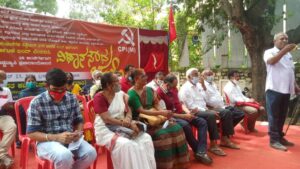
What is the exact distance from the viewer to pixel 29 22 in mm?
5586

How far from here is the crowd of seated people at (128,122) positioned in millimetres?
2875

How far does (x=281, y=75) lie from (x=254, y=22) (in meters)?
4.19

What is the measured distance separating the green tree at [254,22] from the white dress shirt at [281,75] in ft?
10.3

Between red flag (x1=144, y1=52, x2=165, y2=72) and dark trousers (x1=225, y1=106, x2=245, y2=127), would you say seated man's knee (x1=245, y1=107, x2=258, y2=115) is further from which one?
red flag (x1=144, y1=52, x2=165, y2=72)

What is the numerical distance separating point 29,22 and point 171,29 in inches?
Answer: 153

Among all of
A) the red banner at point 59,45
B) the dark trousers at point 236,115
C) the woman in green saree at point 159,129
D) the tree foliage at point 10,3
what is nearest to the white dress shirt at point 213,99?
the dark trousers at point 236,115

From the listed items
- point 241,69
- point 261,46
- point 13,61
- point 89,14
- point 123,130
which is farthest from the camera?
point 89,14

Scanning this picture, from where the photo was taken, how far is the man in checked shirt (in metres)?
2.77

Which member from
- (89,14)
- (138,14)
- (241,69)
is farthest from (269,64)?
(89,14)

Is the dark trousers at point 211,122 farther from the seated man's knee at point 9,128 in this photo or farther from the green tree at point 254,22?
the green tree at point 254,22

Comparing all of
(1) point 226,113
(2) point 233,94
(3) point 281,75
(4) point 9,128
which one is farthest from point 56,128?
(2) point 233,94

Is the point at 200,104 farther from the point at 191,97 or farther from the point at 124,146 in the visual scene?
the point at 124,146

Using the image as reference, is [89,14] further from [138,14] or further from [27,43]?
[27,43]

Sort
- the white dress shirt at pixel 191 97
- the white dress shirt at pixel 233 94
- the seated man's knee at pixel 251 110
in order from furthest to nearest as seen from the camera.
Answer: the white dress shirt at pixel 233 94, the seated man's knee at pixel 251 110, the white dress shirt at pixel 191 97
